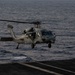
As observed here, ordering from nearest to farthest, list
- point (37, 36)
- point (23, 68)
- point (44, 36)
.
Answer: point (23, 68) < point (44, 36) < point (37, 36)

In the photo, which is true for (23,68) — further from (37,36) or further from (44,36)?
(37,36)

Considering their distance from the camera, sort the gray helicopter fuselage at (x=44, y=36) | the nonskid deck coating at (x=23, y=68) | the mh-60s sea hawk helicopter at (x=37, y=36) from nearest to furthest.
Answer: the nonskid deck coating at (x=23, y=68), the gray helicopter fuselage at (x=44, y=36), the mh-60s sea hawk helicopter at (x=37, y=36)

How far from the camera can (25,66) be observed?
3297 cm

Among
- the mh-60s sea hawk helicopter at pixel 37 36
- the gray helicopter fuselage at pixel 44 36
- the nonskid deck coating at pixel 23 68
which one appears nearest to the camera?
the nonskid deck coating at pixel 23 68

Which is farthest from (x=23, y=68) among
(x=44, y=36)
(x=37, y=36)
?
(x=37, y=36)

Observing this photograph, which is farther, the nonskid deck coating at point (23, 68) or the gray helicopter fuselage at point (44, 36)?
the gray helicopter fuselage at point (44, 36)

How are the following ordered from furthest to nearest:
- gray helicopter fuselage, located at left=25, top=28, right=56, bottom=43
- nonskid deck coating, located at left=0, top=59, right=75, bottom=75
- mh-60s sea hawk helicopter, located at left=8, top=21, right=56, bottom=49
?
mh-60s sea hawk helicopter, located at left=8, top=21, right=56, bottom=49 → gray helicopter fuselage, located at left=25, top=28, right=56, bottom=43 → nonskid deck coating, located at left=0, top=59, right=75, bottom=75

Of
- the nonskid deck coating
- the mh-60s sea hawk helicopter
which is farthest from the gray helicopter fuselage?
the nonskid deck coating

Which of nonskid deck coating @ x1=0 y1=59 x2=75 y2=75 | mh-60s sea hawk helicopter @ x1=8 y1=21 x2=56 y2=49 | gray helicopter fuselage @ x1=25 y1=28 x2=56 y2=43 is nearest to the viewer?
nonskid deck coating @ x1=0 y1=59 x2=75 y2=75

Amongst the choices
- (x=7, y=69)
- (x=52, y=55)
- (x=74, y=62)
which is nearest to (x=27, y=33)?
(x=52, y=55)

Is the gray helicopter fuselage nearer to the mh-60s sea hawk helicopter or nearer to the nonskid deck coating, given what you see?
the mh-60s sea hawk helicopter

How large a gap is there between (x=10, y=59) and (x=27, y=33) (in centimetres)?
544

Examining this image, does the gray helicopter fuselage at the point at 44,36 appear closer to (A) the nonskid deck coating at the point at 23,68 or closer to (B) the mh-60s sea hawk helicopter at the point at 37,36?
(B) the mh-60s sea hawk helicopter at the point at 37,36

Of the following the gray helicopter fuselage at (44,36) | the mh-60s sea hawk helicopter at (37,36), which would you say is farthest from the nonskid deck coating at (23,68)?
the mh-60s sea hawk helicopter at (37,36)
